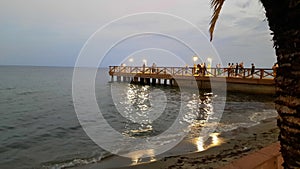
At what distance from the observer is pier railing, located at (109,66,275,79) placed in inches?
778

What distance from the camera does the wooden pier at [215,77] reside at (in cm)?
1955

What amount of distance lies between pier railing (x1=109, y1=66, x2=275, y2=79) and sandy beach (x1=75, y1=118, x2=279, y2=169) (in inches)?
530

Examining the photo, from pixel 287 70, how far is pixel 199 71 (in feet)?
83.8

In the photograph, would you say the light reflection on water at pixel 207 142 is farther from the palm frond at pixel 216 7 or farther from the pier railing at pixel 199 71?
the pier railing at pixel 199 71

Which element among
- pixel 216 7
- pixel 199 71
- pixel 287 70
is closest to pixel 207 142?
pixel 216 7

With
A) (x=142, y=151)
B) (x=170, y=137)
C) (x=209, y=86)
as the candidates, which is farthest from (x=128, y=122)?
(x=209, y=86)

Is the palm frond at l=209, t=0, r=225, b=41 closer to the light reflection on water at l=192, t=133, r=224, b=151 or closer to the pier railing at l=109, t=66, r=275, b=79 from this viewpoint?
the light reflection on water at l=192, t=133, r=224, b=151

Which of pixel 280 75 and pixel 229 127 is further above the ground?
pixel 280 75

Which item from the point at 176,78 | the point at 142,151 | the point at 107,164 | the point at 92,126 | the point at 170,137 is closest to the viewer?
the point at 107,164

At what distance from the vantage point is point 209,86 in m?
24.1

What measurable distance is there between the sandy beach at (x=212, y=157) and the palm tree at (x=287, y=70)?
13.1 feet

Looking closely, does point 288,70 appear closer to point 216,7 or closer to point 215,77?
point 216,7

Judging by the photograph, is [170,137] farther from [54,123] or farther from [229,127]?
[54,123]

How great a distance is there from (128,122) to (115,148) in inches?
156
